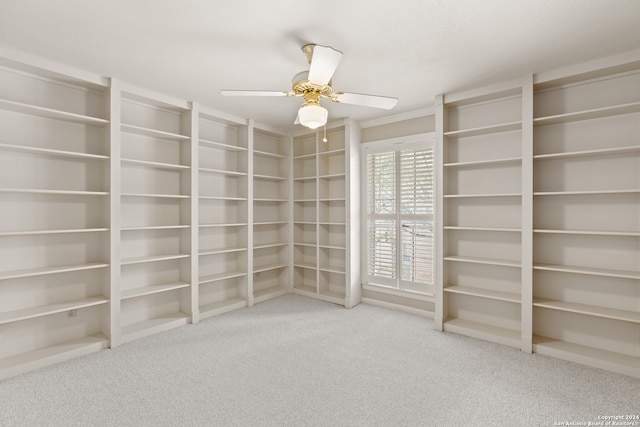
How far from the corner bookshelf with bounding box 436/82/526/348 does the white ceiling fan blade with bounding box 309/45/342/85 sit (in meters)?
1.84

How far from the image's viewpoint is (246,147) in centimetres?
435

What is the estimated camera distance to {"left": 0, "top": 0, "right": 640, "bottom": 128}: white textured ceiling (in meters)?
1.93

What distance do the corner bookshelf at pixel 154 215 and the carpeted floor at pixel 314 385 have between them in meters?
0.47

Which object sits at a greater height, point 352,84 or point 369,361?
point 352,84

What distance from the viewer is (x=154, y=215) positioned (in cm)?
362

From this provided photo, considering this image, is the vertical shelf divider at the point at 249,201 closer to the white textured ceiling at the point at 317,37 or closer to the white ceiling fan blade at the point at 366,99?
the white textured ceiling at the point at 317,37

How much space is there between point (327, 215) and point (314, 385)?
282cm

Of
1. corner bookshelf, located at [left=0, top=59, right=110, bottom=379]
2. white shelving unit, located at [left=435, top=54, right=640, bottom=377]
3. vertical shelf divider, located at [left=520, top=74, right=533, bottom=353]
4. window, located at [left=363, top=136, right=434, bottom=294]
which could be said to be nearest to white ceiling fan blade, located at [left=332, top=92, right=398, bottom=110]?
white shelving unit, located at [left=435, top=54, right=640, bottom=377]

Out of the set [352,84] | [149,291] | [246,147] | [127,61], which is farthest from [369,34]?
[149,291]

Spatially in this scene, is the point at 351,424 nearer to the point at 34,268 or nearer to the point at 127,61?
the point at 34,268

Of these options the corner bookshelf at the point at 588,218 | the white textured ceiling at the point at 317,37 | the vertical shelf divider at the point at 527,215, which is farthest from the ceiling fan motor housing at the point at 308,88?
the corner bookshelf at the point at 588,218

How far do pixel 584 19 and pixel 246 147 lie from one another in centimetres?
361

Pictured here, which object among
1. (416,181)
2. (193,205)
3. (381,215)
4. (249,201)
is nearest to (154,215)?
(193,205)

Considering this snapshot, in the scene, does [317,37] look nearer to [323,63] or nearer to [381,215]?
[323,63]
